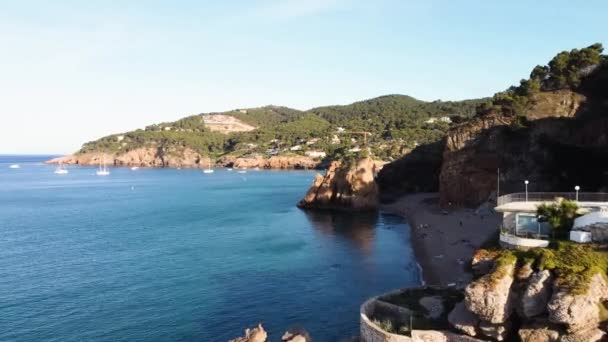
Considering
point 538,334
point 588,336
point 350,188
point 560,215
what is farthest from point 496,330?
point 350,188

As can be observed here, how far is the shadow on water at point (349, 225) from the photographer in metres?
61.9

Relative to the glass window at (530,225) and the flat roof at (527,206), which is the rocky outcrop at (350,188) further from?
the glass window at (530,225)

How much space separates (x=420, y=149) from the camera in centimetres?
10475

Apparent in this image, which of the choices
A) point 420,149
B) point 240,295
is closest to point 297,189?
point 420,149

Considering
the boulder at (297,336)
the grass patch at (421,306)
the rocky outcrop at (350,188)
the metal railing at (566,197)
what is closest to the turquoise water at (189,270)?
the boulder at (297,336)

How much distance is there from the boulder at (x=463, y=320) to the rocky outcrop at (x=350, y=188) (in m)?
57.9

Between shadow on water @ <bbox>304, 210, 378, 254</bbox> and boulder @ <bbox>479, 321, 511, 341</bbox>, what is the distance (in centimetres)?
3075

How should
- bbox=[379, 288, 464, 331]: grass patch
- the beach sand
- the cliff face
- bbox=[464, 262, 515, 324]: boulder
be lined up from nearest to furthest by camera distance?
bbox=[464, 262, 515, 324]: boulder < bbox=[379, 288, 464, 331]: grass patch < the beach sand < the cliff face

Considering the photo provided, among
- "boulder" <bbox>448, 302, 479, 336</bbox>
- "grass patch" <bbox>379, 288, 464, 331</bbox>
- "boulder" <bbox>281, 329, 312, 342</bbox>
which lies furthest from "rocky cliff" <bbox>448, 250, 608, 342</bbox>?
"boulder" <bbox>281, 329, 312, 342</bbox>

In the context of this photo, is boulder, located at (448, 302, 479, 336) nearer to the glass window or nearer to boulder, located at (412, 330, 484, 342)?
boulder, located at (412, 330, 484, 342)

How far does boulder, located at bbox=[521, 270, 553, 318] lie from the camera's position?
23.4 m

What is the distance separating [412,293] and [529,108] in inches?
1922

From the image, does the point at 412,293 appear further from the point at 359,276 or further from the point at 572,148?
the point at 572,148

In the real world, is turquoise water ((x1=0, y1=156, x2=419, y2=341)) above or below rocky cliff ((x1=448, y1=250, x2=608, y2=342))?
below
